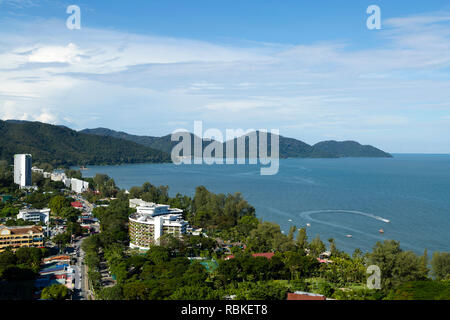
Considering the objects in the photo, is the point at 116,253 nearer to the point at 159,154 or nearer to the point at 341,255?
the point at 341,255

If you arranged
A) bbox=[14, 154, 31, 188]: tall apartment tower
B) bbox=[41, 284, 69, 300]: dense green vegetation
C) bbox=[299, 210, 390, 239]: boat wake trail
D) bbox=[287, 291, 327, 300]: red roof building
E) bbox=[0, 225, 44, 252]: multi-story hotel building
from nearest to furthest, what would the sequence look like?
bbox=[287, 291, 327, 300]: red roof building → bbox=[41, 284, 69, 300]: dense green vegetation → bbox=[0, 225, 44, 252]: multi-story hotel building → bbox=[299, 210, 390, 239]: boat wake trail → bbox=[14, 154, 31, 188]: tall apartment tower

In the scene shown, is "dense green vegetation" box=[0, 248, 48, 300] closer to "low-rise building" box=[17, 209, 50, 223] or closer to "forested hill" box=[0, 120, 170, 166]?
"low-rise building" box=[17, 209, 50, 223]

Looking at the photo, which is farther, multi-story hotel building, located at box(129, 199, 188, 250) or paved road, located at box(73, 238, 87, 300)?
multi-story hotel building, located at box(129, 199, 188, 250)

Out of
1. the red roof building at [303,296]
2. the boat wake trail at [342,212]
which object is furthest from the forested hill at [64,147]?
the red roof building at [303,296]

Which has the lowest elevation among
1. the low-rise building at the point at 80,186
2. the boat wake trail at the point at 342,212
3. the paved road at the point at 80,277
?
the paved road at the point at 80,277

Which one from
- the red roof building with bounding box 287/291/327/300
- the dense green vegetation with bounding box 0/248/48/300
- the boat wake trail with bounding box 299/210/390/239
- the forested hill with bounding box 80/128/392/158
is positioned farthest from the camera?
the forested hill with bounding box 80/128/392/158

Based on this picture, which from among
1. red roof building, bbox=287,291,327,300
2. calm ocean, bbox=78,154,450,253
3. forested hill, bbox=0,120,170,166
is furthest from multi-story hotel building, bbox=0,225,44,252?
forested hill, bbox=0,120,170,166

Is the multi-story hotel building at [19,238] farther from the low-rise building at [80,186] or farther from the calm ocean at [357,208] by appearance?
the low-rise building at [80,186]
